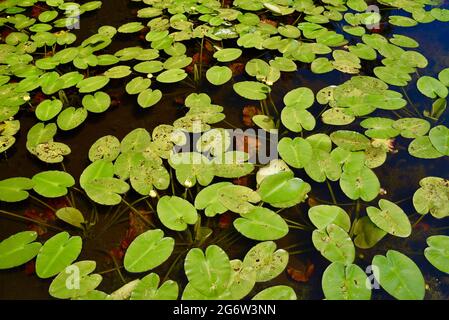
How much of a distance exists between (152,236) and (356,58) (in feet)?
6.45

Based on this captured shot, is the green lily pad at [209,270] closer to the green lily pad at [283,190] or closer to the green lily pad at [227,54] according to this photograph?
the green lily pad at [283,190]

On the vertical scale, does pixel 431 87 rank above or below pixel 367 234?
above

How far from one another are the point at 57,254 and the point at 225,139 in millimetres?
1088

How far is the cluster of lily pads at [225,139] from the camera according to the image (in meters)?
1.75

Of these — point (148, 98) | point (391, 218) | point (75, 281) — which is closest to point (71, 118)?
point (148, 98)

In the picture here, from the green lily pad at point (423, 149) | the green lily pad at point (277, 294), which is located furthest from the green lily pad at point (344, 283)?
the green lily pad at point (423, 149)

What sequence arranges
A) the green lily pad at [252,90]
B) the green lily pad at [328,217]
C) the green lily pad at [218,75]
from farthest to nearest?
the green lily pad at [218,75], the green lily pad at [252,90], the green lily pad at [328,217]

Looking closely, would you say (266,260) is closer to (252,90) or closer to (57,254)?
(57,254)

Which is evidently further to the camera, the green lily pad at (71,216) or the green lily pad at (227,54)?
the green lily pad at (227,54)

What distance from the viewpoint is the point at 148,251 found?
179cm

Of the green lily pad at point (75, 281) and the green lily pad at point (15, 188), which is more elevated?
the green lily pad at point (15, 188)

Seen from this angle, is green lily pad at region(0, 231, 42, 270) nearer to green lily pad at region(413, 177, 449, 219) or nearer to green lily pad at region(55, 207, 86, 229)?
green lily pad at region(55, 207, 86, 229)

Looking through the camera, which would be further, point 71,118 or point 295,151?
point 71,118

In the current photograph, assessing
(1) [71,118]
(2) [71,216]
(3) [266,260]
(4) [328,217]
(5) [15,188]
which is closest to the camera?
(3) [266,260]
